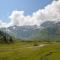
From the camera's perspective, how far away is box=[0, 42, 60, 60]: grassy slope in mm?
13125

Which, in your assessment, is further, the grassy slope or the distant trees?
the distant trees

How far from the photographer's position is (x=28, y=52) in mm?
13523

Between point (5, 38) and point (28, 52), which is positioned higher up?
point (5, 38)

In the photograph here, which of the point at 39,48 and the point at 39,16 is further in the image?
the point at 39,16

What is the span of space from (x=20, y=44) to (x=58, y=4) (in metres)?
4.37

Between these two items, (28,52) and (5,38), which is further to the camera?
(5,38)

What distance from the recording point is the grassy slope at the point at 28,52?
517 inches

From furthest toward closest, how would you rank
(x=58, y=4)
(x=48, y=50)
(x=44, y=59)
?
1. (x=58, y=4)
2. (x=48, y=50)
3. (x=44, y=59)

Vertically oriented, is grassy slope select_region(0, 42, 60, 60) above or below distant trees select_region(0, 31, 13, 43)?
below

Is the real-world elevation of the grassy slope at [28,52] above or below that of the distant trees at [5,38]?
below

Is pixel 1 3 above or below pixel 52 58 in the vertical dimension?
above

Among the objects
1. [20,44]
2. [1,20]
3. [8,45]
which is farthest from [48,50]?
[1,20]

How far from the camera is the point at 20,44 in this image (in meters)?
14.7

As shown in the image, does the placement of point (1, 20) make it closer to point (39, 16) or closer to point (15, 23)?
point (15, 23)
